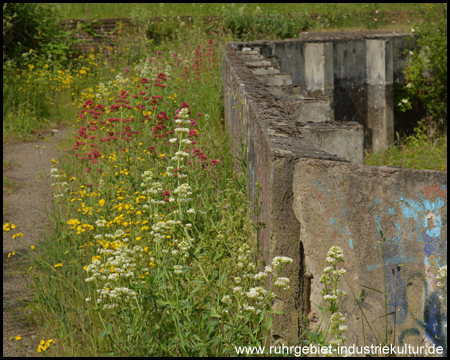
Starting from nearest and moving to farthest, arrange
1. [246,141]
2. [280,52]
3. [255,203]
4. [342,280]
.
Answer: [342,280]
[255,203]
[246,141]
[280,52]

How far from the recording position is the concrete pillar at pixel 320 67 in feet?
33.6

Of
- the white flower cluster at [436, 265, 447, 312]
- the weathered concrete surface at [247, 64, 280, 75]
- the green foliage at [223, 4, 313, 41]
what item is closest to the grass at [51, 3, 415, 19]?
the green foliage at [223, 4, 313, 41]

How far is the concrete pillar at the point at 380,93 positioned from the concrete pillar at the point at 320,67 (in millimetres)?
919

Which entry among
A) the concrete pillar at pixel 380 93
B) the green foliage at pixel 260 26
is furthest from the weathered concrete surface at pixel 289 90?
the green foliage at pixel 260 26

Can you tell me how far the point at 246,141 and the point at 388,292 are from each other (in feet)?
6.23

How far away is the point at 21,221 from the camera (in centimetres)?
506

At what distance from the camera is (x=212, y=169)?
16.1ft

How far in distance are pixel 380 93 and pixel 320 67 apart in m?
1.43

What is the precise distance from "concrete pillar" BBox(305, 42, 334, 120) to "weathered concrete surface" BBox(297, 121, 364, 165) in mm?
6967

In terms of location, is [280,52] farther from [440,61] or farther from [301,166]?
[301,166]

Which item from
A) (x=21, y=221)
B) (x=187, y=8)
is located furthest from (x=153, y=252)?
(x=187, y=8)

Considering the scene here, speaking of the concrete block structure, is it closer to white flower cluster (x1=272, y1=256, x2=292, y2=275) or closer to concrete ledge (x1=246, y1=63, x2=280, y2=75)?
white flower cluster (x1=272, y1=256, x2=292, y2=275)

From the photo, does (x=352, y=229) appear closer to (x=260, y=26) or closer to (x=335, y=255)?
(x=335, y=255)

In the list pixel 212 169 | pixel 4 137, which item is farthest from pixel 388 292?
pixel 4 137
